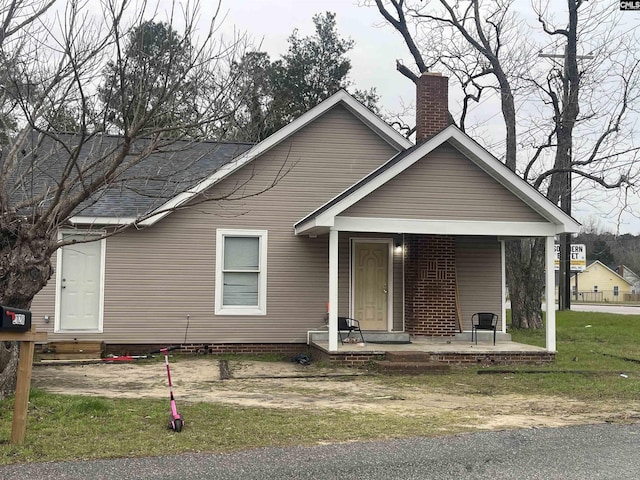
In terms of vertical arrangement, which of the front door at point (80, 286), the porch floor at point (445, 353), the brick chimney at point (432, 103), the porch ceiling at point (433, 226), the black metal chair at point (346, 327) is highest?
the brick chimney at point (432, 103)

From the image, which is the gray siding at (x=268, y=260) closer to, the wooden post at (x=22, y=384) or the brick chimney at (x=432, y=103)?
the brick chimney at (x=432, y=103)

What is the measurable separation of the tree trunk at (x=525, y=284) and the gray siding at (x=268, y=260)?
918cm

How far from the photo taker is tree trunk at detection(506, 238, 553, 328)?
20.4 m

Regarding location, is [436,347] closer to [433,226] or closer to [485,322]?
[485,322]

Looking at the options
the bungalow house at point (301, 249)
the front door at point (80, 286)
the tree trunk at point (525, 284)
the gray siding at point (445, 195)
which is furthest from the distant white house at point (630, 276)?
the front door at point (80, 286)

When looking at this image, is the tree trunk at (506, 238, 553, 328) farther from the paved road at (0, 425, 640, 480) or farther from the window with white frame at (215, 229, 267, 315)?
the paved road at (0, 425, 640, 480)

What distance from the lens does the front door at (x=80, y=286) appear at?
488 inches

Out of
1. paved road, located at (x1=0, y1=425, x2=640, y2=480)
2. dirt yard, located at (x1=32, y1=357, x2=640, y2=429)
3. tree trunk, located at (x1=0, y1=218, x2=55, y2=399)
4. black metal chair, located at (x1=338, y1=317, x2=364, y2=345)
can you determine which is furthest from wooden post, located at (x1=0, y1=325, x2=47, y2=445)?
black metal chair, located at (x1=338, y1=317, x2=364, y2=345)

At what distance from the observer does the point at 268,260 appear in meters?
13.1

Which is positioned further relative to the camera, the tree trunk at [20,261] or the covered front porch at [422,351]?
the covered front porch at [422,351]

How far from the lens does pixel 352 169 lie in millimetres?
13711

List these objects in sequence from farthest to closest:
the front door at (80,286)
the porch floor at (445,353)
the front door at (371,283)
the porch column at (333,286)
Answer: the front door at (371,283)
the front door at (80,286)
the porch floor at (445,353)
the porch column at (333,286)

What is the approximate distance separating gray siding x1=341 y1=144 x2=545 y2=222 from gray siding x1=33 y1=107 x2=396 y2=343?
8.00ft

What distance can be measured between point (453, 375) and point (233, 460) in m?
6.01
